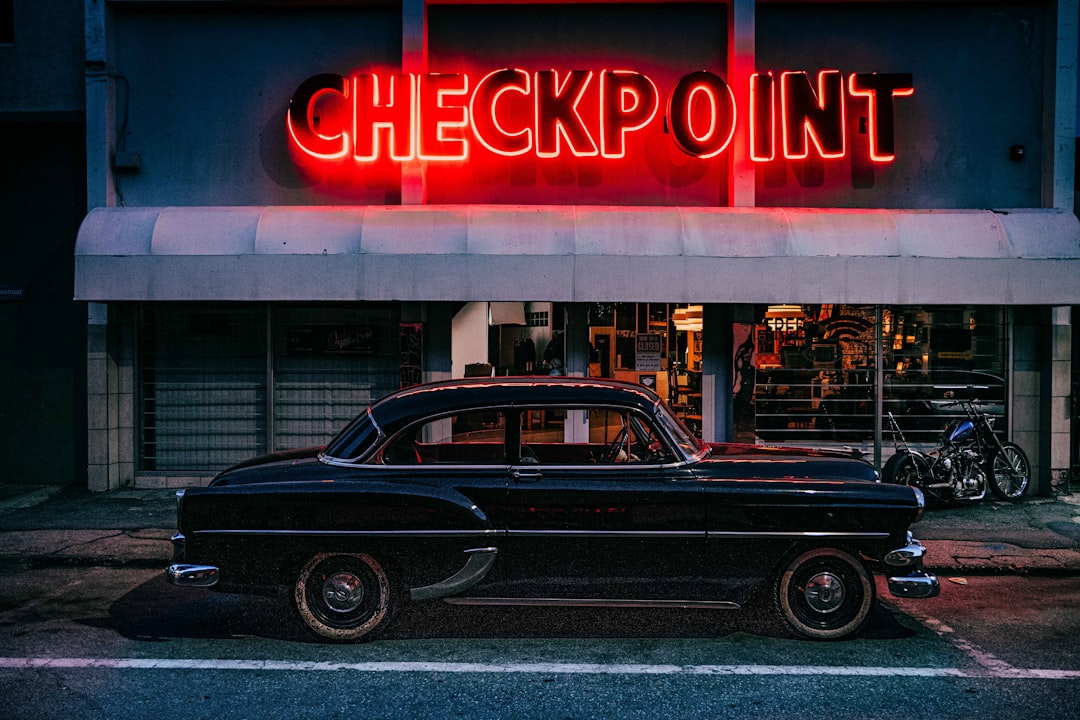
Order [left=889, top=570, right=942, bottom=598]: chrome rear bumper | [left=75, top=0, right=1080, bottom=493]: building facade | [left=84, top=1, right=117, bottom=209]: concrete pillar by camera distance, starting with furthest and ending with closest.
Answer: [left=84, top=1, right=117, bottom=209]: concrete pillar < [left=75, top=0, right=1080, bottom=493]: building facade < [left=889, top=570, right=942, bottom=598]: chrome rear bumper

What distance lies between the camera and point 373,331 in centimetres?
1195

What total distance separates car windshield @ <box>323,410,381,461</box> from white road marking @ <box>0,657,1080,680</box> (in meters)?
1.31

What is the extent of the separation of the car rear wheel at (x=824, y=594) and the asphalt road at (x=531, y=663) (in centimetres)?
11

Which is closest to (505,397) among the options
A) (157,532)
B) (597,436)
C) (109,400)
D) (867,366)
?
(597,436)

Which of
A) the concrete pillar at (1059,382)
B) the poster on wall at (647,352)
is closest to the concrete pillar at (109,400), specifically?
the poster on wall at (647,352)

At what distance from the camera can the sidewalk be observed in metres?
8.24

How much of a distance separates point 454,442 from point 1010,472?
294 inches

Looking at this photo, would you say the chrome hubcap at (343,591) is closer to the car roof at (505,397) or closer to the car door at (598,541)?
the car door at (598,541)

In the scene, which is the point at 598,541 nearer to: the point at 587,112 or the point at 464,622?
the point at 464,622

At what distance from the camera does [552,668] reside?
551 centimetres

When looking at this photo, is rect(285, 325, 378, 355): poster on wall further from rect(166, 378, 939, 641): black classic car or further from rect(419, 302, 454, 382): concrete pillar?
rect(166, 378, 939, 641): black classic car

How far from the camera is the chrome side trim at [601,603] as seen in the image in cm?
Answer: 593

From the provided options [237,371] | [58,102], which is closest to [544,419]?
[237,371]

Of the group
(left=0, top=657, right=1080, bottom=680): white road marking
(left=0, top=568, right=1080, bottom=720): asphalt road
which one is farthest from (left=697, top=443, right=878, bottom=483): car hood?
(left=0, top=657, right=1080, bottom=680): white road marking
